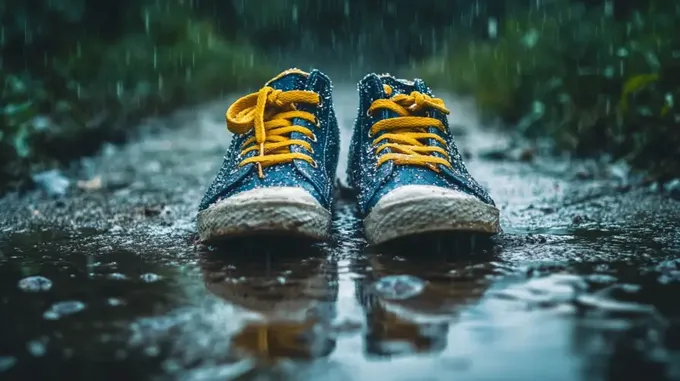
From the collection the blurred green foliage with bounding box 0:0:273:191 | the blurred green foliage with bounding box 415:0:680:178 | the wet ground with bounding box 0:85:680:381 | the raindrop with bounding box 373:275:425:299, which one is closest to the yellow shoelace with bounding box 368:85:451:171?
the wet ground with bounding box 0:85:680:381

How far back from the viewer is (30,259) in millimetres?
1761

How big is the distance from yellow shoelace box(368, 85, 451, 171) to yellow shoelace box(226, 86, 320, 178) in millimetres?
207

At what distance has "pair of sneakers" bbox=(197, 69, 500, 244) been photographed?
5.42ft

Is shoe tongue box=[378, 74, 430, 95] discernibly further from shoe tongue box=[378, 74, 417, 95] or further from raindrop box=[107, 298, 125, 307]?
raindrop box=[107, 298, 125, 307]

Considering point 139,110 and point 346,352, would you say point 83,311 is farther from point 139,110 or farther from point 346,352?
point 139,110

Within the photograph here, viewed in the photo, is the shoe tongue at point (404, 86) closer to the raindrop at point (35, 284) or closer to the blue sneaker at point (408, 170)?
the blue sneaker at point (408, 170)

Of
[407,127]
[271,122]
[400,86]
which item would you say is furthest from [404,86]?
[271,122]

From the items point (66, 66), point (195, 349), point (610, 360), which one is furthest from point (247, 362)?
point (66, 66)

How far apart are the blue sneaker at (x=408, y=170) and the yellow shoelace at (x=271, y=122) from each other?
0.58ft

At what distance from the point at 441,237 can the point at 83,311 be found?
84cm

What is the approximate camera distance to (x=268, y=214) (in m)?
1.63

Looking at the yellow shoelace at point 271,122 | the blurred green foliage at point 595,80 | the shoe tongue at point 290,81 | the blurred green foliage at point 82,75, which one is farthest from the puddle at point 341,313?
the blurred green foliage at point 82,75

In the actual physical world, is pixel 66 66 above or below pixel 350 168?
above

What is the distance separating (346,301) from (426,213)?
393 mm
